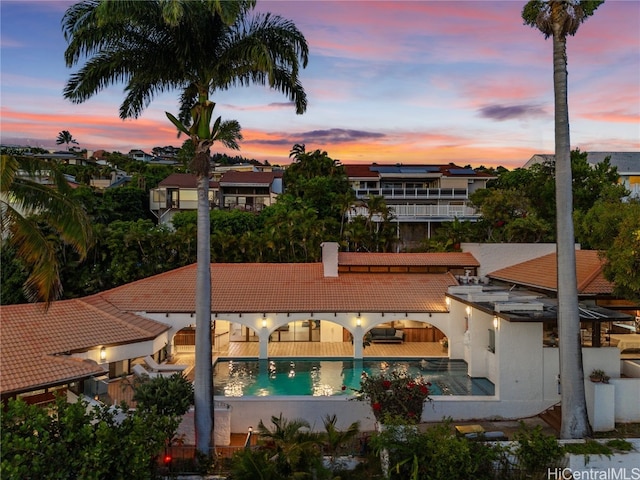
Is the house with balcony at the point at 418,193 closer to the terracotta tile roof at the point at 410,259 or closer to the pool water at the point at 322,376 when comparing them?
the terracotta tile roof at the point at 410,259

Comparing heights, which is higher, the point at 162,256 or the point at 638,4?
the point at 638,4

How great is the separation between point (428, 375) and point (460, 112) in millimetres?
15938

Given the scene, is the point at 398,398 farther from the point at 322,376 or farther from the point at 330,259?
the point at 330,259

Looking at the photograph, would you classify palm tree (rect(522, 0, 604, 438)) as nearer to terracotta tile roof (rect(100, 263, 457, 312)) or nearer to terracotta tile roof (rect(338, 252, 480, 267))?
terracotta tile roof (rect(100, 263, 457, 312))

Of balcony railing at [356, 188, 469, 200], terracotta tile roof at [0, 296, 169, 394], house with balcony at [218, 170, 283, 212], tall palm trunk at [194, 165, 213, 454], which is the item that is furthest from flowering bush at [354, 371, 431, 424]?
house with balcony at [218, 170, 283, 212]

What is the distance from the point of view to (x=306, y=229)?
33.0 m

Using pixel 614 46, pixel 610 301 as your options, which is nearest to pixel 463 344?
pixel 610 301

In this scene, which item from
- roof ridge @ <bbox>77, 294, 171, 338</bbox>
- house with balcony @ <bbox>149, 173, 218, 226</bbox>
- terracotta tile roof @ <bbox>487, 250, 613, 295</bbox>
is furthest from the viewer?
house with balcony @ <bbox>149, 173, 218, 226</bbox>

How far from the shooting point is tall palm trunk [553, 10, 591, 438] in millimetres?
10953

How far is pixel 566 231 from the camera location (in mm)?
10992

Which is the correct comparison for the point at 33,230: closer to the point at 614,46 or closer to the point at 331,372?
the point at 331,372

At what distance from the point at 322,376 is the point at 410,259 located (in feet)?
30.2

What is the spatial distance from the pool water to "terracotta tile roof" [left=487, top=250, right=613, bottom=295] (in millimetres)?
4956

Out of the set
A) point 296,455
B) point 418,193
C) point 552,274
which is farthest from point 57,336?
point 418,193
